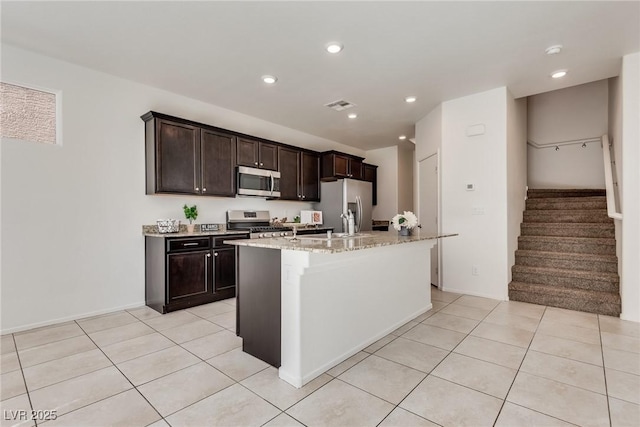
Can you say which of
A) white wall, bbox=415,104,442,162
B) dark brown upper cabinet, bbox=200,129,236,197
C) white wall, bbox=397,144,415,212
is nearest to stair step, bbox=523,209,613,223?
white wall, bbox=415,104,442,162

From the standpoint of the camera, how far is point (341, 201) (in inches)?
217

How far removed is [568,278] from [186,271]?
15.1ft

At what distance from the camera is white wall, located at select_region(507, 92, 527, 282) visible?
3.98 m

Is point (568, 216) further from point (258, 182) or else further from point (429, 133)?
point (258, 182)

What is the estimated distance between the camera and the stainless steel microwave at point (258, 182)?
4406mm

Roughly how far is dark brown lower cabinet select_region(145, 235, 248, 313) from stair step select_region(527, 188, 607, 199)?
519 centimetres

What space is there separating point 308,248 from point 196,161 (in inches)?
106

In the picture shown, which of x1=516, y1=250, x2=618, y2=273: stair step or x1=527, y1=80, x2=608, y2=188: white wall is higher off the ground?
x1=527, y1=80, x2=608, y2=188: white wall

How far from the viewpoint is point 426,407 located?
1744 mm

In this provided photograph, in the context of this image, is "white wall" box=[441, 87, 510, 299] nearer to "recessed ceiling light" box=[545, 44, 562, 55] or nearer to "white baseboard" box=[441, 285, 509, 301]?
"white baseboard" box=[441, 285, 509, 301]

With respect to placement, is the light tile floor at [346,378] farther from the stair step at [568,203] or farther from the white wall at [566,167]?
the white wall at [566,167]

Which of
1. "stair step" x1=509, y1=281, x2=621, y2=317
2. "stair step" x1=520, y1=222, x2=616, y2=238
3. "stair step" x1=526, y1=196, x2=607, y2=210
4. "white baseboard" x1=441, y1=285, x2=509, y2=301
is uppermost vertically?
"stair step" x1=526, y1=196, x2=607, y2=210

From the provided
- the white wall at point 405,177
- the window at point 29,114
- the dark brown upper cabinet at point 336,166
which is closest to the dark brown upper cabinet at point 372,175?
the white wall at point 405,177

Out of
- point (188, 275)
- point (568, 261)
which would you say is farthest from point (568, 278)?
point (188, 275)
